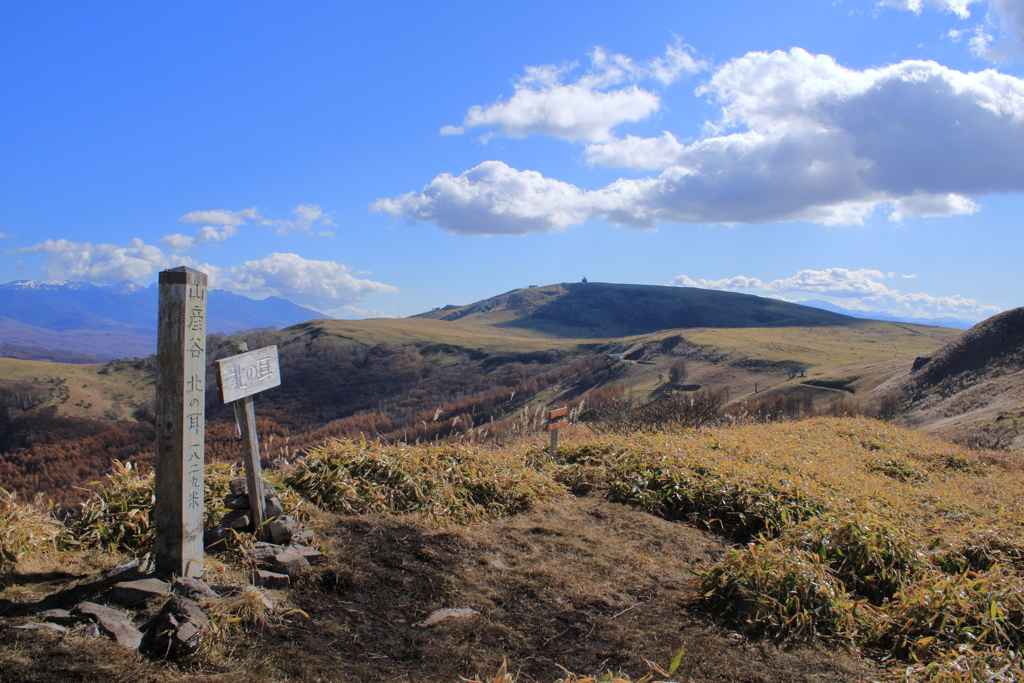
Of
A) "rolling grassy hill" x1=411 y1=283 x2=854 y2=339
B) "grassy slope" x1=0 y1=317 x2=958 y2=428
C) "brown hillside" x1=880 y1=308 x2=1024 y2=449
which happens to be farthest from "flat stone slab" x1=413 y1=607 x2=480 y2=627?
"rolling grassy hill" x1=411 y1=283 x2=854 y2=339

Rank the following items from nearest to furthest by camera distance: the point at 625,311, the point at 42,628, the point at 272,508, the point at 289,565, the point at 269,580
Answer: the point at 42,628
the point at 269,580
the point at 289,565
the point at 272,508
the point at 625,311

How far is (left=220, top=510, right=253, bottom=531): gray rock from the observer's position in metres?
4.60

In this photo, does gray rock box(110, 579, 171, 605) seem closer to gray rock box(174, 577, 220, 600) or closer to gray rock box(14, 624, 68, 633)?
gray rock box(174, 577, 220, 600)

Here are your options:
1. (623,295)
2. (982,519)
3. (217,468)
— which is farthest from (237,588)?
(623,295)

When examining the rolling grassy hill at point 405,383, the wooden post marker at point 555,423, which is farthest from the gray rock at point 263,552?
the wooden post marker at point 555,423

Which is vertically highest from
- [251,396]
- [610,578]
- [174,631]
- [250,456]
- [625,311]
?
[625,311]

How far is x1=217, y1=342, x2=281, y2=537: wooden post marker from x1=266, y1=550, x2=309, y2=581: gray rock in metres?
0.44

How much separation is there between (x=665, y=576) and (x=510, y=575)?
127 cm

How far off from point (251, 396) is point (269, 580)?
50.6 inches

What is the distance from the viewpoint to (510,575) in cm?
454

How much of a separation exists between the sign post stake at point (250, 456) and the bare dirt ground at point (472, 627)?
23.4 inches

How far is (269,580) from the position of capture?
4.04 m

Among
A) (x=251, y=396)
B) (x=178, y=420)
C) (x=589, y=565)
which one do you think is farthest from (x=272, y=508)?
(x=589, y=565)

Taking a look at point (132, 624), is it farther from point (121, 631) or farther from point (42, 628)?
point (42, 628)
